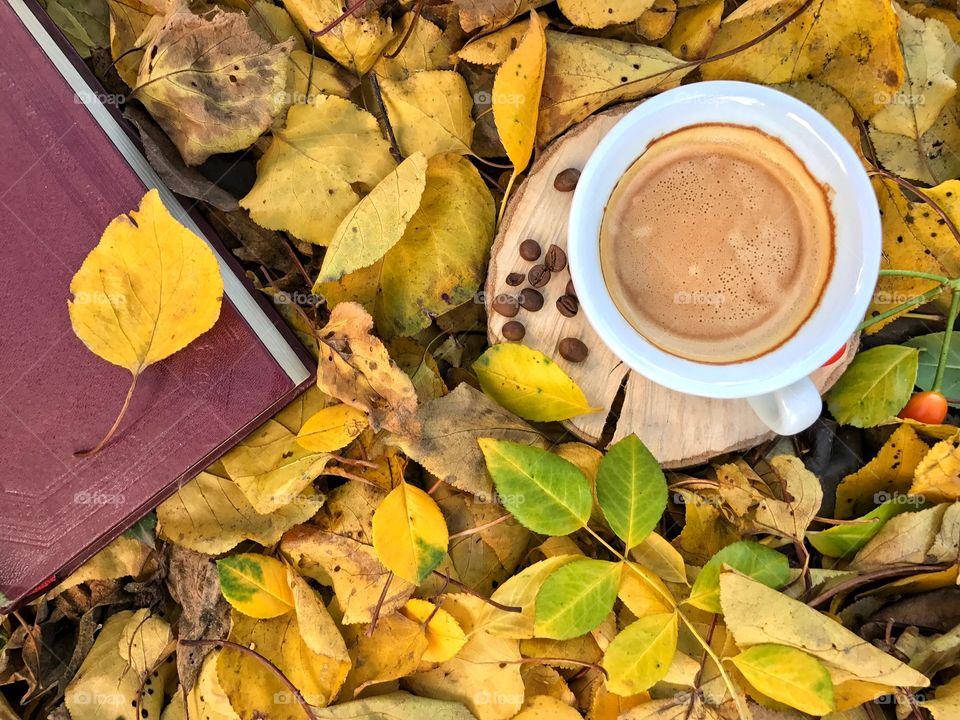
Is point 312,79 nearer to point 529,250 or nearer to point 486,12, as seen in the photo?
→ point 486,12

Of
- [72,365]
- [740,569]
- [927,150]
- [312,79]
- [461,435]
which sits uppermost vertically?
[312,79]

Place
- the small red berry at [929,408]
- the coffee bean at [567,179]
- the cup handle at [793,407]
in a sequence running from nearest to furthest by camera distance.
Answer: the cup handle at [793,407], the coffee bean at [567,179], the small red berry at [929,408]

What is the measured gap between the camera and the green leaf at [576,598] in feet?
3.42

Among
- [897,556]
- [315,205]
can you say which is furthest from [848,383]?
[315,205]

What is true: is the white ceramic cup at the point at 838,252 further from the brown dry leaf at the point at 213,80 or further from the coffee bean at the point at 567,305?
the brown dry leaf at the point at 213,80

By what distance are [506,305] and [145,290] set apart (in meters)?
0.48

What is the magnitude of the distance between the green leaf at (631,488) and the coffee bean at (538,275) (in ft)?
0.79

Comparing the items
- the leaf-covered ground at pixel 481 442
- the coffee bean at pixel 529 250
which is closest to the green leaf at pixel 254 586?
the leaf-covered ground at pixel 481 442

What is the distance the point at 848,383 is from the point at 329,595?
867 millimetres

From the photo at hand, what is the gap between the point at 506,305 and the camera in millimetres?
1079

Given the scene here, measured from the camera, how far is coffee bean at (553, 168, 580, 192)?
1.06 m

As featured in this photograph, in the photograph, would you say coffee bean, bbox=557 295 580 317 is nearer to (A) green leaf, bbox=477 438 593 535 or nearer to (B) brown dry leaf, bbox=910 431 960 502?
(A) green leaf, bbox=477 438 593 535

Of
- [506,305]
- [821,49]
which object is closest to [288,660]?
[506,305]

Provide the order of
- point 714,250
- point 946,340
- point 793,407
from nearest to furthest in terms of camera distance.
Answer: point 793,407 < point 714,250 < point 946,340
